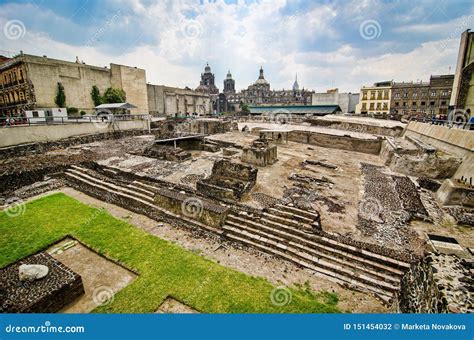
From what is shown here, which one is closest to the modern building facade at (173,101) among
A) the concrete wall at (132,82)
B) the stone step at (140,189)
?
the concrete wall at (132,82)

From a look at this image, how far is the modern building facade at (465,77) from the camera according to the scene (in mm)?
18083

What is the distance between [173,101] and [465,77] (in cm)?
4826

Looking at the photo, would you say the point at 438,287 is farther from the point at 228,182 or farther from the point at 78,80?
the point at 78,80

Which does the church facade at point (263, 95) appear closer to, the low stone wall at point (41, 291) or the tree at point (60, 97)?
the tree at point (60, 97)

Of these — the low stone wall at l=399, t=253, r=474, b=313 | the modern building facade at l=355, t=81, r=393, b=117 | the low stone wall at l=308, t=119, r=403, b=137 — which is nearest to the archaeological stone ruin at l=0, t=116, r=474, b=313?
the low stone wall at l=399, t=253, r=474, b=313

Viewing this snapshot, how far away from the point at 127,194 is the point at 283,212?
707 centimetres

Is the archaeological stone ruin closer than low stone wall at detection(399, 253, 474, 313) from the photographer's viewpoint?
No

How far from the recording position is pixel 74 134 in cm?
1908

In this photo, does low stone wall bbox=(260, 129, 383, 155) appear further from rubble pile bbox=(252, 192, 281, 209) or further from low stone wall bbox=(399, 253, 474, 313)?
low stone wall bbox=(399, 253, 474, 313)

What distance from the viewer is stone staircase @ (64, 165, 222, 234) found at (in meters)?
8.89

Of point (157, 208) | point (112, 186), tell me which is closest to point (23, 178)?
point (112, 186)

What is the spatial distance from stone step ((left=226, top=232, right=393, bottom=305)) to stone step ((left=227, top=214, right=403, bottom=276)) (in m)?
0.56

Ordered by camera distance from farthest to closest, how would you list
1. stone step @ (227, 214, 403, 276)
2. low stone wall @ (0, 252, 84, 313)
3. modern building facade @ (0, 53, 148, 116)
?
modern building facade @ (0, 53, 148, 116) → stone step @ (227, 214, 403, 276) → low stone wall @ (0, 252, 84, 313)

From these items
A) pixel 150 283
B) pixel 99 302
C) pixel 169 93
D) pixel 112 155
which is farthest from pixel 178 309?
pixel 169 93
